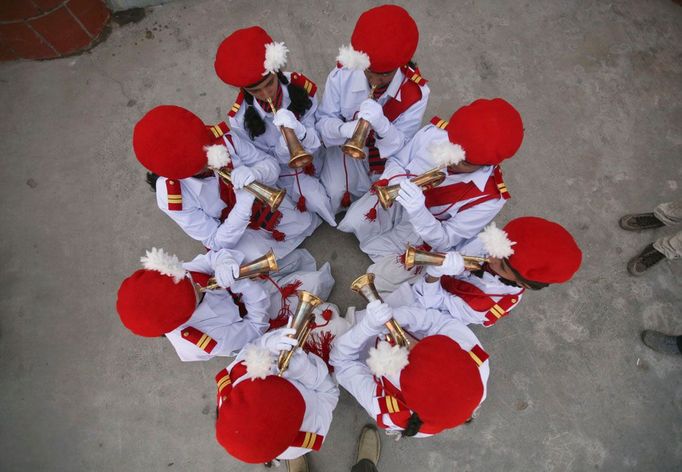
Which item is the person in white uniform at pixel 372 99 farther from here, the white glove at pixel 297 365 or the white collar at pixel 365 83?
the white glove at pixel 297 365

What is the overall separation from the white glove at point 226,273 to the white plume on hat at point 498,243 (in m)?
1.49

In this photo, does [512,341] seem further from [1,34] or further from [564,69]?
[1,34]

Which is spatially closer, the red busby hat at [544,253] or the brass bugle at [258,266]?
the red busby hat at [544,253]

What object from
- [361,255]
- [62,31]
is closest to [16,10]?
[62,31]

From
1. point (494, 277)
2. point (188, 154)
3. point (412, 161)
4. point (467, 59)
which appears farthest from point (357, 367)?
point (467, 59)

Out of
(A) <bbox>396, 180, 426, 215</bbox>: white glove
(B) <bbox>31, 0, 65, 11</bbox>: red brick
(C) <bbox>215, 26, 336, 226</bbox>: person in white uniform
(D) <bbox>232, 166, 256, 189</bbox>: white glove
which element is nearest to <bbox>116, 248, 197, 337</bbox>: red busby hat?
(D) <bbox>232, 166, 256, 189</bbox>: white glove

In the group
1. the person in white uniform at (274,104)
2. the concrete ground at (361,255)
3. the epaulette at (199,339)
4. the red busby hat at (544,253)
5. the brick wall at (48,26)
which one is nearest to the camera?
the red busby hat at (544,253)

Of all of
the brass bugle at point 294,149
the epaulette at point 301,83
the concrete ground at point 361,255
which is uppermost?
the epaulette at point 301,83

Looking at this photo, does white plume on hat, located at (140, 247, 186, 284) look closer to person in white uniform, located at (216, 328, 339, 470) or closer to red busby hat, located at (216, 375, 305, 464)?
person in white uniform, located at (216, 328, 339, 470)

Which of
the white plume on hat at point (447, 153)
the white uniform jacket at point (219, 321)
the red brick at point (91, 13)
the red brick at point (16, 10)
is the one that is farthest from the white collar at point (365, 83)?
the red brick at point (16, 10)

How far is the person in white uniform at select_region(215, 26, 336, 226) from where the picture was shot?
2375 millimetres

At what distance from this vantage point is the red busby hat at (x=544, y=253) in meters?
2.04

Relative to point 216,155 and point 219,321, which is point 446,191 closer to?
point 216,155

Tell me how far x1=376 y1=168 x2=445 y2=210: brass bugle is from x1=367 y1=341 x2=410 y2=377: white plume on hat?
94cm
